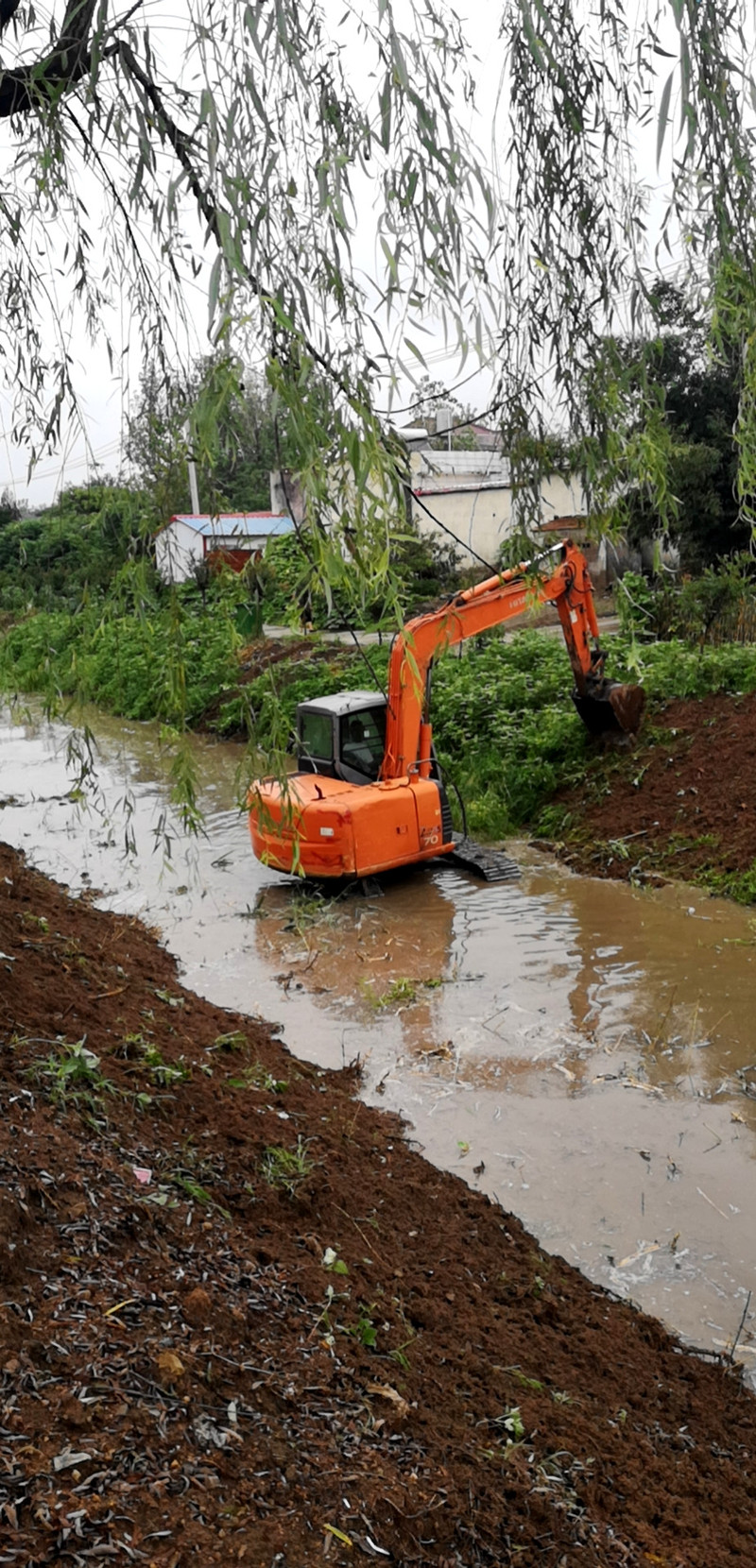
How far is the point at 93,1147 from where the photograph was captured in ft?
14.5

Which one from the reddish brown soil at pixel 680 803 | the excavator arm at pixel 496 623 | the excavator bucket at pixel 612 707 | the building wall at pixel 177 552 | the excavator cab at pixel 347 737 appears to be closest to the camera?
the building wall at pixel 177 552

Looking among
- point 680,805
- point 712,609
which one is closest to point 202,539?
point 680,805

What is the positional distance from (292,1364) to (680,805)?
10146mm

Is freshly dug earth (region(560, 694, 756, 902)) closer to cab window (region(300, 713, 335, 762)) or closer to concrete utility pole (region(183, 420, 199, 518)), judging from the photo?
cab window (region(300, 713, 335, 762))

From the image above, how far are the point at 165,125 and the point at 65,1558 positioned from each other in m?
3.77

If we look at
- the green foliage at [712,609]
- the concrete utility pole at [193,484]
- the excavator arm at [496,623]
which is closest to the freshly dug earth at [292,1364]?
the concrete utility pole at [193,484]

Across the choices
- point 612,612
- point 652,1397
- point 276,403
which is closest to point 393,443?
point 276,403

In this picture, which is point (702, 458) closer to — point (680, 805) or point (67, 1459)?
point (680, 805)

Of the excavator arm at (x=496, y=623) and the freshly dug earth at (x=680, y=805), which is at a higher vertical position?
the excavator arm at (x=496, y=623)

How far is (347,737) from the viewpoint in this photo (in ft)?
39.2

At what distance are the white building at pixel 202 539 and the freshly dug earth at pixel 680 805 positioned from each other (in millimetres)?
8431

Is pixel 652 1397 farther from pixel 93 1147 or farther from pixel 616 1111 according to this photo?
pixel 616 1111

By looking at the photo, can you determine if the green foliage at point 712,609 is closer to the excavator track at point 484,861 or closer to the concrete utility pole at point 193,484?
the excavator track at point 484,861

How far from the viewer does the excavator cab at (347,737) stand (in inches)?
467
